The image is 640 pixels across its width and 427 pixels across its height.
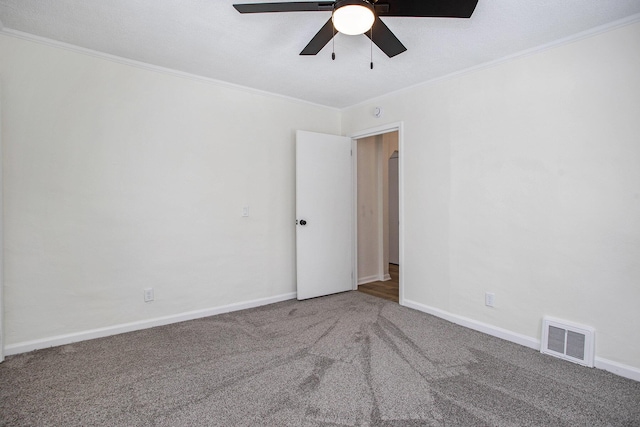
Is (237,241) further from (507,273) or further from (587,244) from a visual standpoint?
(587,244)

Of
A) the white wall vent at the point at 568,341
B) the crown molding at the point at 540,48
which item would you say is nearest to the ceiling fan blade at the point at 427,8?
the crown molding at the point at 540,48

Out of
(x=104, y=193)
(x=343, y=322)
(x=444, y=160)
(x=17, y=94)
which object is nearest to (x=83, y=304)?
A: (x=104, y=193)

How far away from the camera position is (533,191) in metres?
2.75

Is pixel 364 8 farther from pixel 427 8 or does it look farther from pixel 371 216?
pixel 371 216

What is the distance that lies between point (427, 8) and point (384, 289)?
3.45 meters

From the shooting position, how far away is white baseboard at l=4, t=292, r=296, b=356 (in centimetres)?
262

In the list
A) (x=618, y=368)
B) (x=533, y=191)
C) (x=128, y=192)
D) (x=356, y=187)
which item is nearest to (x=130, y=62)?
(x=128, y=192)

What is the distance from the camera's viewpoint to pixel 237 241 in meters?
3.70

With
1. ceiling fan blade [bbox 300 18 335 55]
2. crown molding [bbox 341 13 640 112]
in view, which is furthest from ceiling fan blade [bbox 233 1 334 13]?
crown molding [bbox 341 13 640 112]

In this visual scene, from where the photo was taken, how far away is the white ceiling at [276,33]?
221 cm

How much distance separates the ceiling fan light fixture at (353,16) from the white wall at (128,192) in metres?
2.12

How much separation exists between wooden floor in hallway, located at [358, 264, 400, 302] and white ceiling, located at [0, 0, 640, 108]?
2525 mm

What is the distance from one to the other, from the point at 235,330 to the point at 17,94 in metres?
2.57

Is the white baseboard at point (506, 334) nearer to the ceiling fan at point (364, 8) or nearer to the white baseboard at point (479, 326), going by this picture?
the white baseboard at point (479, 326)
